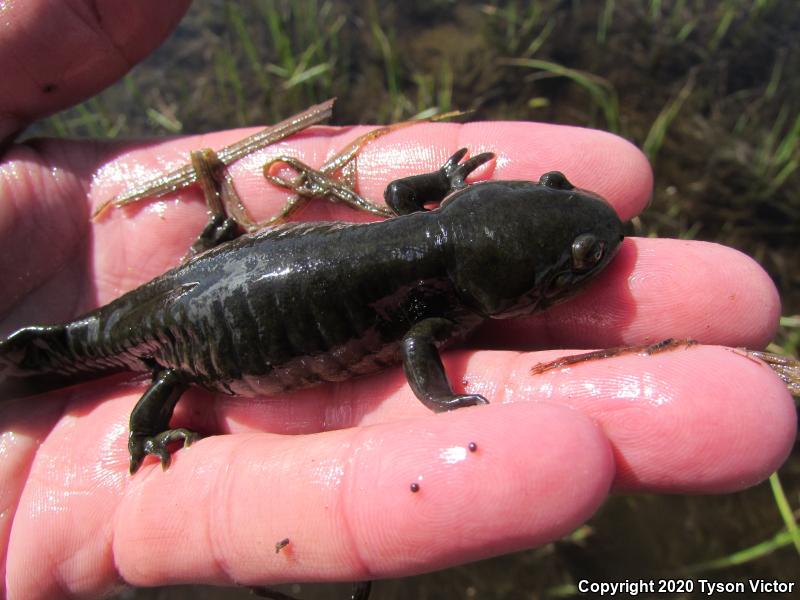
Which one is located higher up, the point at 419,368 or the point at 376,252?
the point at 376,252

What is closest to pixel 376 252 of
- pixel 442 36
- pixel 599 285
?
pixel 599 285

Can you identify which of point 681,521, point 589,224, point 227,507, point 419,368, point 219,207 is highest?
point 219,207

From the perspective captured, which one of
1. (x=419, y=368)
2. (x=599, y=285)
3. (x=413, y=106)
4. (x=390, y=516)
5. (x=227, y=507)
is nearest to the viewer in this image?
(x=390, y=516)

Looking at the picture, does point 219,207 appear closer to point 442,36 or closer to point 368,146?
point 368,146

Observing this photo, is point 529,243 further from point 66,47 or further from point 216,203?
point 66,47

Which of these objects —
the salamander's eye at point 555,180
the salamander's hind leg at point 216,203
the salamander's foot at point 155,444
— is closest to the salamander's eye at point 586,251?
the salamander's eye at point 555,180
